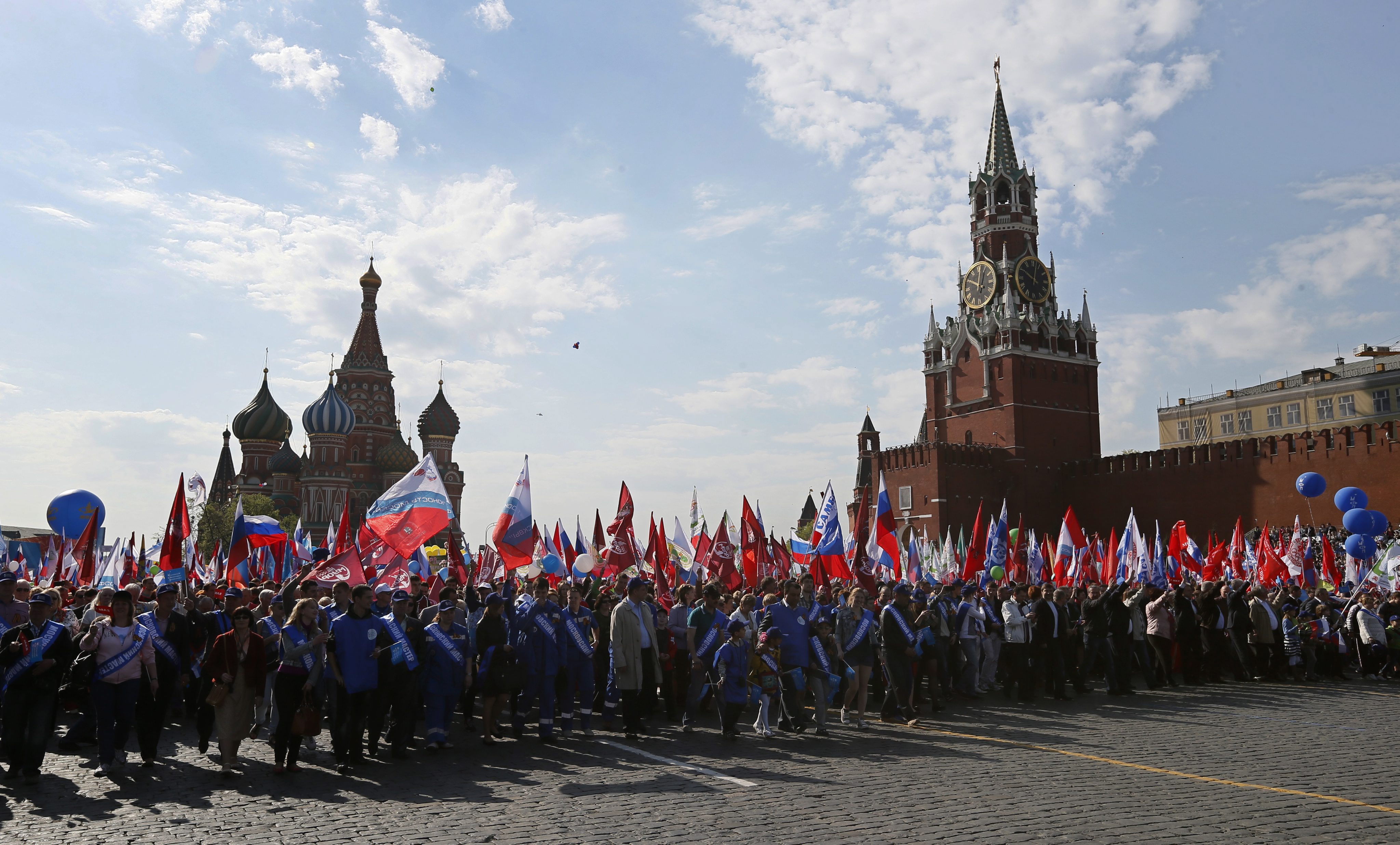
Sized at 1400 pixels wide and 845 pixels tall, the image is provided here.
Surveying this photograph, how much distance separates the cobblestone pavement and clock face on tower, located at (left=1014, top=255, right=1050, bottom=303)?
56.9 m

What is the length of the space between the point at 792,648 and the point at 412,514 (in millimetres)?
5624

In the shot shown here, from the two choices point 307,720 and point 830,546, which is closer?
point 307,720

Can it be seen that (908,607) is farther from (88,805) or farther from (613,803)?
(88,805)

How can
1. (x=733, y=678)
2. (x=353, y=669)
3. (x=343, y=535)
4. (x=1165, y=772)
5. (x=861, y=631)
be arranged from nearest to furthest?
(x=1165, y=772)
(x=353, y=669)
(x=733, y=678)
(x=861, y=631)
(x=343, y=535)

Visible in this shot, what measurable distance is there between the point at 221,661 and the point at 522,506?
6.42m

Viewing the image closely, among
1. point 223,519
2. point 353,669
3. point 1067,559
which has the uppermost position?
point 223,519

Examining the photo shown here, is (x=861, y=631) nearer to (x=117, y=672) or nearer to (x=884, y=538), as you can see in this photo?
(x=117, y=672)

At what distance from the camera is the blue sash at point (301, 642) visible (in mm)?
8852

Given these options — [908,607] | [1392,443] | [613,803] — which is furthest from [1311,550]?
[613,803]

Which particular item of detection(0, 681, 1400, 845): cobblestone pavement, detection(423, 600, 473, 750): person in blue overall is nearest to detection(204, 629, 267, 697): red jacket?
detection(0, 681, 1400, 845): cobblestone pavement

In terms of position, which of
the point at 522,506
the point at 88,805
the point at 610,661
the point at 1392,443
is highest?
the point at 1392,443

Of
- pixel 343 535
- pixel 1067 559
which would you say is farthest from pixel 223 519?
pixel 1067 559

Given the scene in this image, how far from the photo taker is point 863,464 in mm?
89875

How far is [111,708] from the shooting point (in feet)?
28.3
